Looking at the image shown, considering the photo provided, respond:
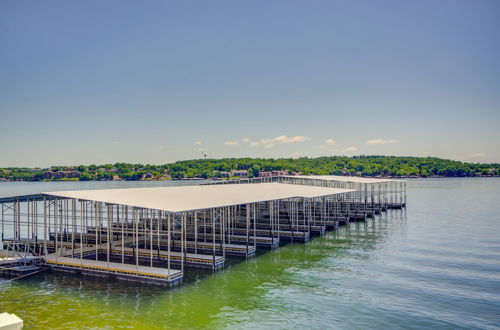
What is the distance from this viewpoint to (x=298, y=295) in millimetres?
23016

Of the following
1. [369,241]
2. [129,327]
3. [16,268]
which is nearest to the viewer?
[129,327]

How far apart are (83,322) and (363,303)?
1505 cm

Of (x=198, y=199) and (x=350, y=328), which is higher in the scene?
(x=198, y=199)

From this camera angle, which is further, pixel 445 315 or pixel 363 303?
pixel 363 303

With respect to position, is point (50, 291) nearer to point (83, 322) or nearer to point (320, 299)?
point (83, 322)

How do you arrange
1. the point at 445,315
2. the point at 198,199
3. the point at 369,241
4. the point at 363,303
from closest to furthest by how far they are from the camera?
the point at 445,315 < the point at 363,303 < the point at 198,199 < the point at 369,241

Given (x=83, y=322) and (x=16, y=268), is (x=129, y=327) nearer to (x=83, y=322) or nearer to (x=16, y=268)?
(x=83, y=322)

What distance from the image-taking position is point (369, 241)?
40781mm

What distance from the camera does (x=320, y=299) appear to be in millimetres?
22406

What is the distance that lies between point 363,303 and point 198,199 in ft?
49.4

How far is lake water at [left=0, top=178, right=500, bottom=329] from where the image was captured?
19.5 metres

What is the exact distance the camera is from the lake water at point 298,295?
19453 millimetres

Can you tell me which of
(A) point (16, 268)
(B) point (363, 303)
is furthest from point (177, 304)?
(A) point (16, 268)

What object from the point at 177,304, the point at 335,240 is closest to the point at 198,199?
the point at 177,304
